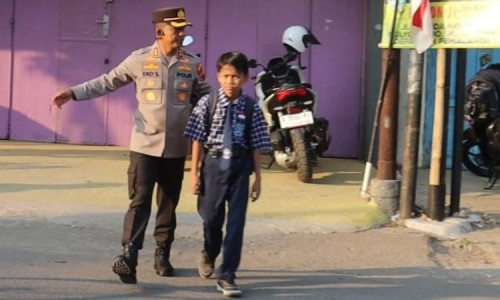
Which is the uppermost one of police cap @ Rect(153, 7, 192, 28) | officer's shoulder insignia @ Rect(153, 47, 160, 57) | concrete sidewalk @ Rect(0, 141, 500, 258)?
police cap @ Rect(153, 7, 192, 28)

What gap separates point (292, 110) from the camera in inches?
366

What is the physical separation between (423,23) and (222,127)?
267 cm

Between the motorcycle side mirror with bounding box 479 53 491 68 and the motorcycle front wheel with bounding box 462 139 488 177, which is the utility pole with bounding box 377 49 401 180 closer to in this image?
the motorcycle front wheel with bounding box 462 139 488 177

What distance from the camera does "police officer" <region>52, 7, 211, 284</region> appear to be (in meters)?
5.79

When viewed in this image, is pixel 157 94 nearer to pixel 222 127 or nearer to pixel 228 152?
pixel 222 127

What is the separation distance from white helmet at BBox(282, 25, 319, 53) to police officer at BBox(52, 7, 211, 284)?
4.30 meters

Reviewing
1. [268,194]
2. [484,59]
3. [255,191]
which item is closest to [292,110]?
[268,194]

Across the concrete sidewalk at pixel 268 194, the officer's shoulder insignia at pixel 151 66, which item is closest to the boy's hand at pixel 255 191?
the officer's shoulder insignia at pixel 151 66

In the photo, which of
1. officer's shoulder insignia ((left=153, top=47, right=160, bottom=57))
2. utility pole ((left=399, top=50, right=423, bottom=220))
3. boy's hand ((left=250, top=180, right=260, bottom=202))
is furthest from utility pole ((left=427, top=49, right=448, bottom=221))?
officer's shoulder insignia ((left=153, top=47, right=160, bottom=57))

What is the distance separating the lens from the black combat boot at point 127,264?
18.6ft

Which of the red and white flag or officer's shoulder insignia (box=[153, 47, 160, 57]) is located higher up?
the red and white flag

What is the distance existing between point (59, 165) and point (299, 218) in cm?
343

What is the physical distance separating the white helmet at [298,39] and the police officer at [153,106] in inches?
169

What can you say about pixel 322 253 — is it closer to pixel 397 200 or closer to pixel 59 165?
pixel 397 200
